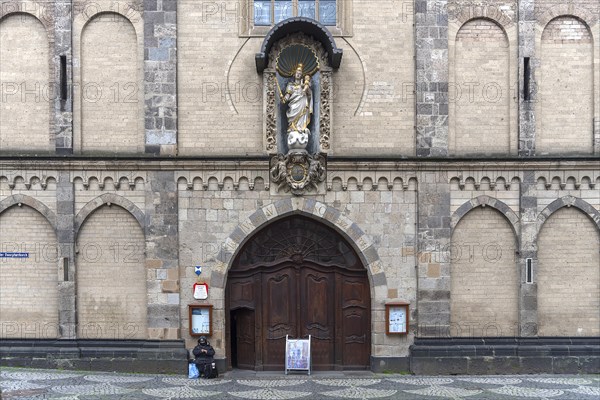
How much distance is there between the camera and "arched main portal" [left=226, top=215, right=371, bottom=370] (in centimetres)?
1698

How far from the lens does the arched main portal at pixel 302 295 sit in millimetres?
16984

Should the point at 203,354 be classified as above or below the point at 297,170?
below

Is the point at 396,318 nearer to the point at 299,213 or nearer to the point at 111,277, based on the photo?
the point at 299,213

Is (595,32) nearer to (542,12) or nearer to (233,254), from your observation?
(542,12)

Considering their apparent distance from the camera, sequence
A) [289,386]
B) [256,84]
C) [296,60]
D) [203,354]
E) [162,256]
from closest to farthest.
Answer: [289,386], [203,354], [162,256], [296,60], [256,84]

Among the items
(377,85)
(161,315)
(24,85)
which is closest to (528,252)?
(377,85)

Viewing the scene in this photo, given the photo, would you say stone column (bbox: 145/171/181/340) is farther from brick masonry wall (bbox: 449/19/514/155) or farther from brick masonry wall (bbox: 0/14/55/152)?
brick masonry wall (bbox: 449/19/514/155)

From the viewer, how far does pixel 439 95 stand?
54.7 ft

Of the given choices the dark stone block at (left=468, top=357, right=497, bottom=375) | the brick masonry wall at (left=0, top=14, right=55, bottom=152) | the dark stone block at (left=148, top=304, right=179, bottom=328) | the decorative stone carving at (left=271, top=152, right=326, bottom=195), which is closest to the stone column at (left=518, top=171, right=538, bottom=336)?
the dark stone block at (left=468, top=357, right=497, bottom=375)

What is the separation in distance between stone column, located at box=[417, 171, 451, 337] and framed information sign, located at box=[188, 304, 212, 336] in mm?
4750

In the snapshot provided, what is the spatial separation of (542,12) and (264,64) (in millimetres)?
6505

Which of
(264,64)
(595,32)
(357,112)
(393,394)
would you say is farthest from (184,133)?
(595,32)

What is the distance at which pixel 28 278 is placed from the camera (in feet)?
54.6

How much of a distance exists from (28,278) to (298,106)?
7.27m
